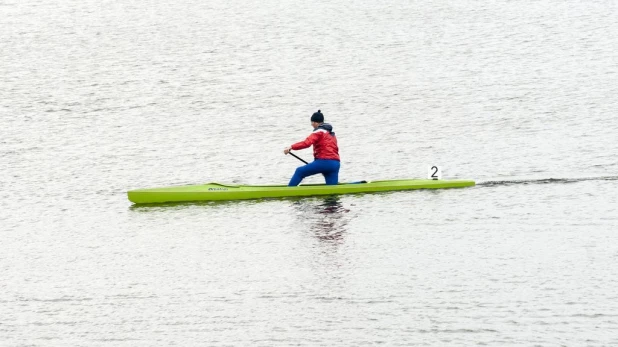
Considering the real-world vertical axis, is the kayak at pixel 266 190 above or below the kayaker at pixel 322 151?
below

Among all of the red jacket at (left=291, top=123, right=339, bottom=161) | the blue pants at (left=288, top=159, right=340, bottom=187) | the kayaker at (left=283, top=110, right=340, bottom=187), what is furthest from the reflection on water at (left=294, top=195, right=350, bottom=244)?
the red jacket at (left=291, top=123, right=339, bottom=161)

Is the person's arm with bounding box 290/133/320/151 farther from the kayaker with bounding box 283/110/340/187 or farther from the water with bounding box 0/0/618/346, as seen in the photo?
the water with bounding box 0/0/618/346

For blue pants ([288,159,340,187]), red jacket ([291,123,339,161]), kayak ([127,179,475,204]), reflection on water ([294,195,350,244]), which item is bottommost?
reflection on water ([294,195,350,244])

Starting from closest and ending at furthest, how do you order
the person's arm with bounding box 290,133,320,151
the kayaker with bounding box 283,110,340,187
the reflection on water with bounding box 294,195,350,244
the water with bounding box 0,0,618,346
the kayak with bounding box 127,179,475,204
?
the water with bounding box 0,0,618,346
the reflection on water with bounding box 294,195,350,244
the person's arm with bounding box 290,133,320,151
the kayaker with bounding box 283,110,340,187
the kayak with bounding box 127,179,475,204

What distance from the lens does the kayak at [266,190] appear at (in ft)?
91.6

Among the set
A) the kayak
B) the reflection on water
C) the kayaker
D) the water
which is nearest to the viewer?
the water

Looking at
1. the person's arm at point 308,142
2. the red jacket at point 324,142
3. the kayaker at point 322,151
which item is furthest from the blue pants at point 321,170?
the person's arm at point 308,142

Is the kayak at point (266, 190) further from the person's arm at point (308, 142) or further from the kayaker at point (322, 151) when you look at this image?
the person's arm at point (308, 142)

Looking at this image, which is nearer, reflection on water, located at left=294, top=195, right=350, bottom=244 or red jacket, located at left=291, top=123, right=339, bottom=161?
reflection on water, located at left=294, top=195, right=350, bottom=244

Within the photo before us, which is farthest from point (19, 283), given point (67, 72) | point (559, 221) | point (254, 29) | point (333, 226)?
point (254, 29)

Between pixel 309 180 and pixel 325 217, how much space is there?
6359 mm

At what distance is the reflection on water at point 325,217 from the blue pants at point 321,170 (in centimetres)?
56

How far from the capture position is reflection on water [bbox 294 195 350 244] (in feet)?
78.9

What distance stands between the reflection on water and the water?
0.11 meters
